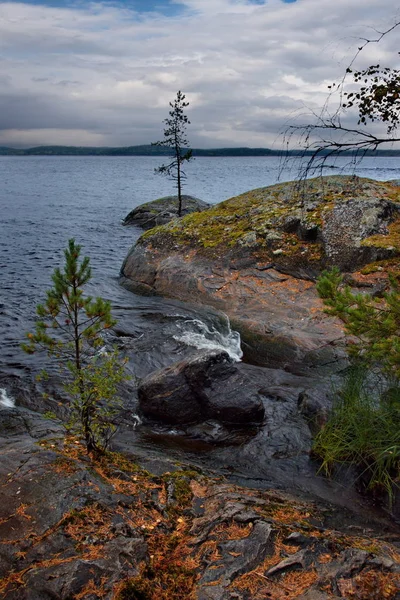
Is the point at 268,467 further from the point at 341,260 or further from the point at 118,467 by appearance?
the point at 341,260

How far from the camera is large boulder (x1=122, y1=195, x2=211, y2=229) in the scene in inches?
1368

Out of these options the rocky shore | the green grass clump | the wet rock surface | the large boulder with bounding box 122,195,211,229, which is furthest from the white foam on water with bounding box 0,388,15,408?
the large boulder with bounding box 122,195,211,229

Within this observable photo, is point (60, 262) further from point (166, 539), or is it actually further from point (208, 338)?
point (166, 539)

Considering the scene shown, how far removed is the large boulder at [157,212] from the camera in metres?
34.8

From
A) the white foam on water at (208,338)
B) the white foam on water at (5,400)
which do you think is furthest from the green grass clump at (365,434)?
the white foam on water at (5,400)

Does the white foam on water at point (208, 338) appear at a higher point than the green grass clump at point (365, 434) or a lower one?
lower

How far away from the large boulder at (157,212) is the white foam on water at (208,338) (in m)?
21.9

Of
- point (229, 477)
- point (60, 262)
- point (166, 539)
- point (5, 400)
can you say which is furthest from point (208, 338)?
point (60, 262)

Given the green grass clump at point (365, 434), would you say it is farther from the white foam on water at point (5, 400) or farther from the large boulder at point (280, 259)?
the white foam on water at point (5, 400)

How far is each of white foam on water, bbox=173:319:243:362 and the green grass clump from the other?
16.3ft

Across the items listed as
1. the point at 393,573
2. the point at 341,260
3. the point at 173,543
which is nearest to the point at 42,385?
the point at 173,543

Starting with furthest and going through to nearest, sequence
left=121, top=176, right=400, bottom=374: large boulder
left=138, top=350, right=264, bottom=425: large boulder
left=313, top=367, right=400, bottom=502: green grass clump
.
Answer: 1. left=121, top=176, right=400, bottom=374: large boulder
2. left=138, top=350, right=264, bottom=425: large boulder
3. left=313, top=367, right=400, bottom=502: green grass clump

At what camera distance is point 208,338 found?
42.1ft

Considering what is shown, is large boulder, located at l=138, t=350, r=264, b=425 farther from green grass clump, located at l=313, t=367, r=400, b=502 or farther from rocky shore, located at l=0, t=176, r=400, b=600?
green grass clump, located at l=313, t=367, r=400, b=502
